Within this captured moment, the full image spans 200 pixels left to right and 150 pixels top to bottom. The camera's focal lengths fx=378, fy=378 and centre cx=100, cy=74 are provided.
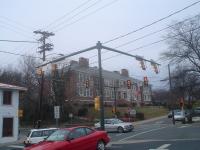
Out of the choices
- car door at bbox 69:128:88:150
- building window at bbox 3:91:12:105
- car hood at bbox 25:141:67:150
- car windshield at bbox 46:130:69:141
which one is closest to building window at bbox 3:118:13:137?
building window at bbox 3:91:12:105

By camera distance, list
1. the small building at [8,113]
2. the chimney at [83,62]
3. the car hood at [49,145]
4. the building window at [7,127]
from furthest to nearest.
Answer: the chimney at [83,62]
the building window at [7,127]
the small building at [8,113]
the car hood at [49,145]

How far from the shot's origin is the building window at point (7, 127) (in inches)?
1718

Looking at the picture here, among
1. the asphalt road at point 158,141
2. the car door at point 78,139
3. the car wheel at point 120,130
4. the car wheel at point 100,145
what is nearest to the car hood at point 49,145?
the car door at point 78,139

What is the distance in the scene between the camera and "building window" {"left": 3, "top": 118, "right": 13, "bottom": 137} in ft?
143

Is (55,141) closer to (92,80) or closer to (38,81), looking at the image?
(38,81)

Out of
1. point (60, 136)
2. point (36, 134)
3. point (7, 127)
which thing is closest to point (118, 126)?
point (36, 134)

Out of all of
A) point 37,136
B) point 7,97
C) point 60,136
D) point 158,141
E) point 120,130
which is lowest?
point 158,141

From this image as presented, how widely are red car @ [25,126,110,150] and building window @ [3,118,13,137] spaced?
27.0m

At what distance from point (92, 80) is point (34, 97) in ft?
69.0

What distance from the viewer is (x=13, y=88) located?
45281mm

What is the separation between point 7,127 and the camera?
44.1 m

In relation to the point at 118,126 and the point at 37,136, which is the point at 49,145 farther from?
the point at 118,126

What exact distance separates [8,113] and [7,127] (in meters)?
1.64

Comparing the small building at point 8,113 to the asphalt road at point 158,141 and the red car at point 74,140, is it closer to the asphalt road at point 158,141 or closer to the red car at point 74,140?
the asphalt road at point 158,141
